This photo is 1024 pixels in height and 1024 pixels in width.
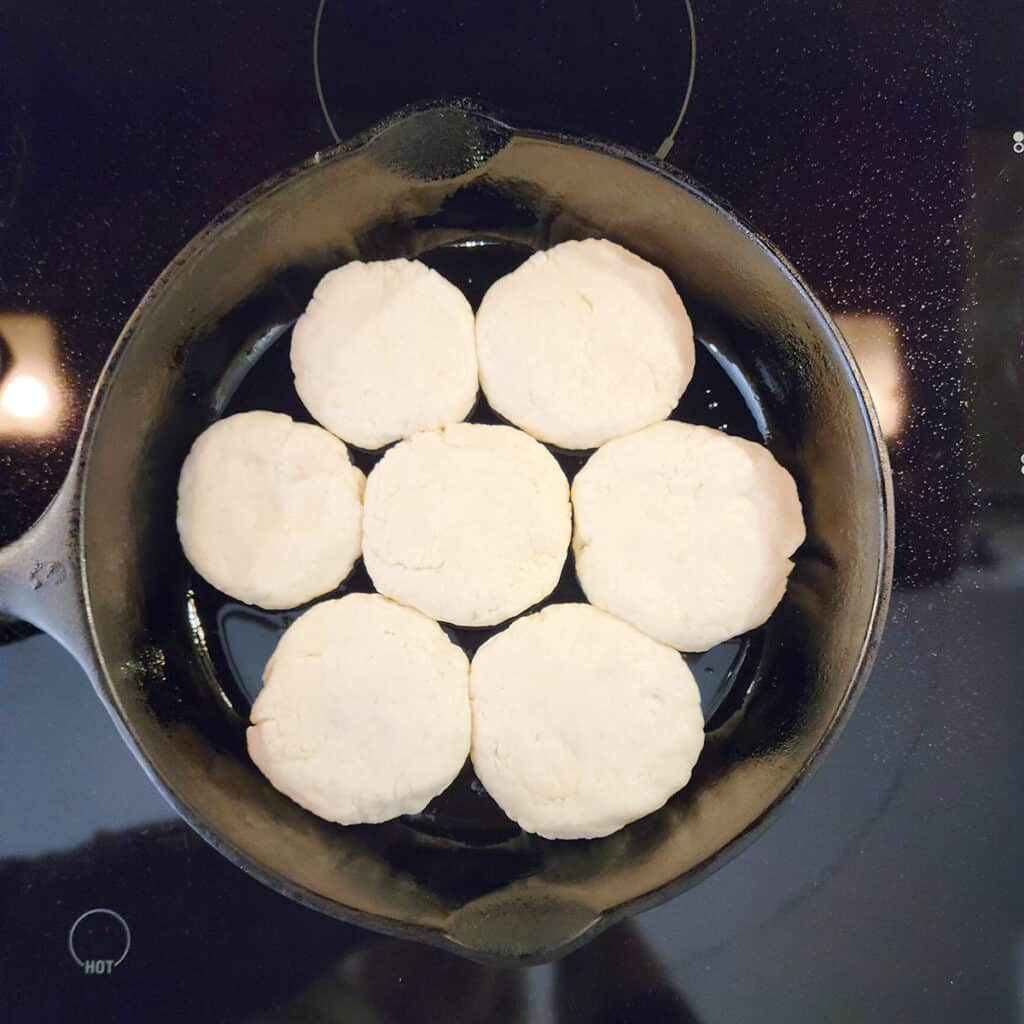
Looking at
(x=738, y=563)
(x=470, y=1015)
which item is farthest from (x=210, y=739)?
(x=738, y=563)

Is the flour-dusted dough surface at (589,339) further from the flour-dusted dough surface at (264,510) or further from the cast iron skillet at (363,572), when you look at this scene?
the flour-dusted dough surface at (264,510)

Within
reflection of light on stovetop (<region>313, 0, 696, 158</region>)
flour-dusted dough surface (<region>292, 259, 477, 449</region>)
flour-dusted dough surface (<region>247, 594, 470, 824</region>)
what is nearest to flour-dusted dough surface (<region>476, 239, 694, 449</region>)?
flour-dusted dough surface (<region>292, 259, 477, 449</region>)

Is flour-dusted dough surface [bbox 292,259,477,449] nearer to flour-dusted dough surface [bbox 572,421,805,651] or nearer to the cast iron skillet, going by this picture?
the cast iron skillet

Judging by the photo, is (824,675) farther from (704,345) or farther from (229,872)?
(229,872)

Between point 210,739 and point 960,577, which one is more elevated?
point 960,577

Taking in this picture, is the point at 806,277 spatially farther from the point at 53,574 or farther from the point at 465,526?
the point at 53,574

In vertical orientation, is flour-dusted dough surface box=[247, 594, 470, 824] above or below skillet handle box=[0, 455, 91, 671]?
below

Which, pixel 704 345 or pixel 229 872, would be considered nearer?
pixel 229 872

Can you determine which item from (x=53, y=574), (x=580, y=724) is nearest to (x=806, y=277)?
(x=580, y=724)
